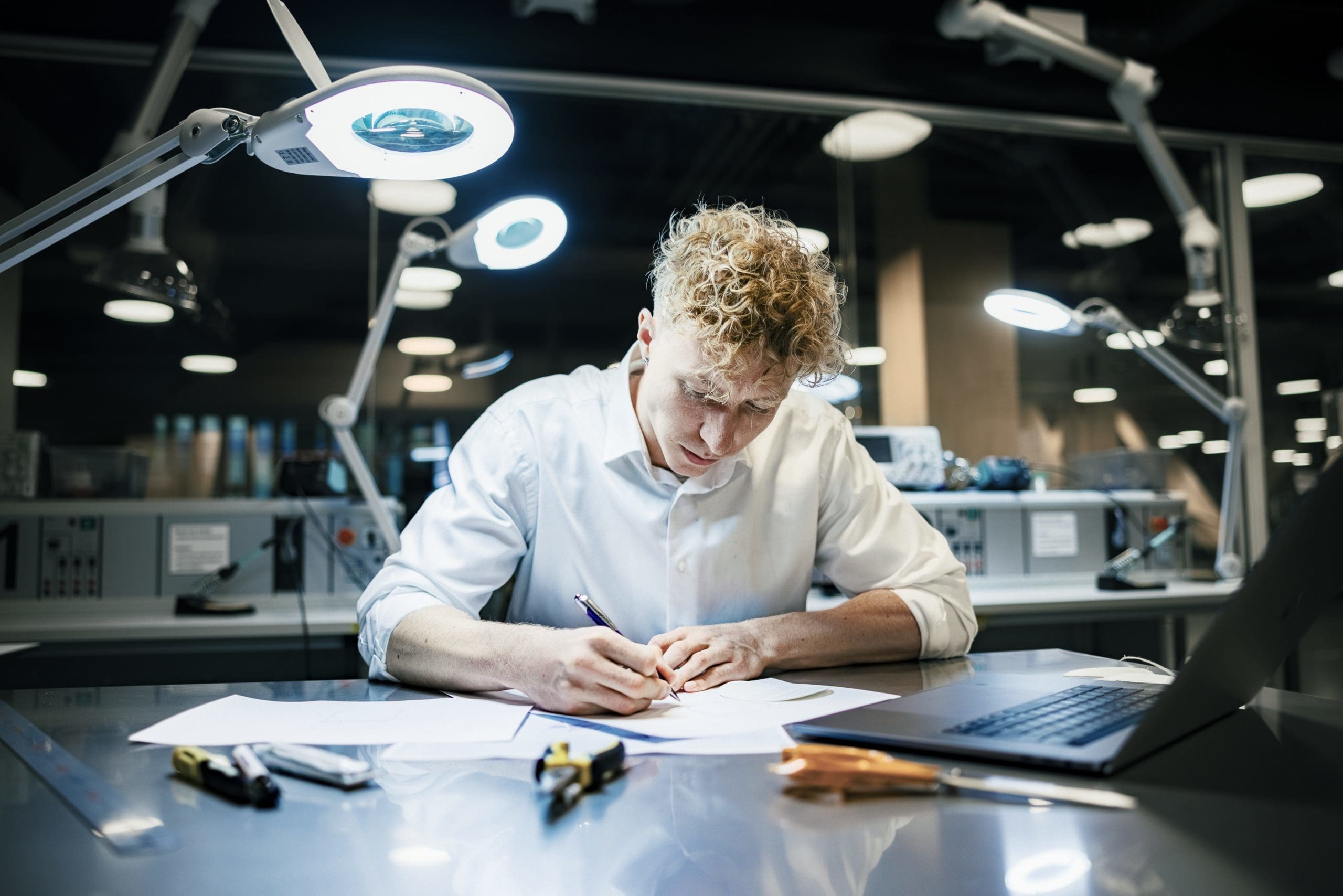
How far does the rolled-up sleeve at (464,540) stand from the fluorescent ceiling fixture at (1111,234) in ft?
10.3

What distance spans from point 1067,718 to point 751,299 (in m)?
0.61

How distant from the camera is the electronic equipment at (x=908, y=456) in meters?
3.01

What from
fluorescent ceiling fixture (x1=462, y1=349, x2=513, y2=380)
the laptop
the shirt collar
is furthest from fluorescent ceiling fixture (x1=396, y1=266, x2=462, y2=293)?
the laptop

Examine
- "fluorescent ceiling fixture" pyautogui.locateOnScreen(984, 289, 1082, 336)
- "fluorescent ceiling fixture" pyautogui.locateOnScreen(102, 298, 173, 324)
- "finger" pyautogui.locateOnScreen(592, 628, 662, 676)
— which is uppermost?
"fluorescent ceiling fixture" pyautogui.locateOnScreen(102, 298, 173, 324)

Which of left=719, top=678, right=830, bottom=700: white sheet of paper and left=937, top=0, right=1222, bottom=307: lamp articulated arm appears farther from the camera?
left=937, top=0, right=1222, bottom=307: lamp articulated arm

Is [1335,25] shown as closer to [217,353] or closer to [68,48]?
[217,353]

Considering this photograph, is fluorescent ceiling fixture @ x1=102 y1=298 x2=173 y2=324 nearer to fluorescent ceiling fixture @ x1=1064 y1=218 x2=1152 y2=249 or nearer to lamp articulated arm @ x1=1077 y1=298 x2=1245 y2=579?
lamp articulated arm @ x1=1077 y1=298 x2=1245 y2=579

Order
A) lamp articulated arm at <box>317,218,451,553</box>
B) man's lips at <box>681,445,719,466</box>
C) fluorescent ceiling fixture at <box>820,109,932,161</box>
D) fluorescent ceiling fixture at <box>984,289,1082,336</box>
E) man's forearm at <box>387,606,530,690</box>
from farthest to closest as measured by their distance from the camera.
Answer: fluorescent ceiling fixture at <box>820,109,932,161</box> < fluorescent ceiling fixture at <box>984,289,1082,336</box> < lamp articulated arm at <box>317,218,451,553</box> < man's lips at <box>681,445,719,466</box> < man's forearm at <box>387,606,530,690</box>

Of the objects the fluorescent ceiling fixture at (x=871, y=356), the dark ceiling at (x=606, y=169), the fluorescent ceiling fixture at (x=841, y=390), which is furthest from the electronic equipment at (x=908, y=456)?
the dark ceiling at (x=606, y=169)

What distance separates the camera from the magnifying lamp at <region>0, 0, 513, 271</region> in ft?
3.11

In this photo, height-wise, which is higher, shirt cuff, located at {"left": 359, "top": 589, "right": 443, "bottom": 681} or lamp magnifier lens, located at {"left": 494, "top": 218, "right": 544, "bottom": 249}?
lamp magnifier lens, located at {"left": 494, "top": 218, "right": 544, "bottom": 249}

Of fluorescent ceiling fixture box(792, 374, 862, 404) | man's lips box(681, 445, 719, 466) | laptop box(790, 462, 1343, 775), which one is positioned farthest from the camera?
fluorescent ceiling fixture box(792, 374, 862, 404)

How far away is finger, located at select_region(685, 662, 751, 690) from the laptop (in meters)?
0.23

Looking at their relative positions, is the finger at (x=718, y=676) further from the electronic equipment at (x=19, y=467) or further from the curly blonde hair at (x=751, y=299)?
the electronic equipment at (x=19, y=467)
